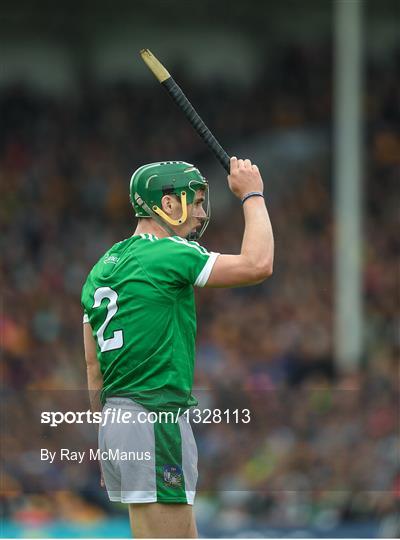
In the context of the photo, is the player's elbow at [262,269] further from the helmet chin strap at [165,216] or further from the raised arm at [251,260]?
the helmet chin strap at [165,216]

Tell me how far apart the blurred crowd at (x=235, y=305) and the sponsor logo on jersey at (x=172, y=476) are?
3153 millimetres

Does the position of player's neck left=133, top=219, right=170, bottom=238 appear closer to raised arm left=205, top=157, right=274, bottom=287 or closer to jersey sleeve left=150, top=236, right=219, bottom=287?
jersey sleeve left=150, top=236, right=219, bottom=287

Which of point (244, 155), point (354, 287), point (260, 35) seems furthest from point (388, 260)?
point (260, 35)

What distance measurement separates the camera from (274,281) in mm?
11234

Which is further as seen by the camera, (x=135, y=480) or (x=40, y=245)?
(x=40, y=245)

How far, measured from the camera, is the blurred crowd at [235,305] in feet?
28.9

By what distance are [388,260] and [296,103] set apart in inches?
83.7

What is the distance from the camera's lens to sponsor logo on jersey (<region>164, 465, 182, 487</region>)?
3684 mm

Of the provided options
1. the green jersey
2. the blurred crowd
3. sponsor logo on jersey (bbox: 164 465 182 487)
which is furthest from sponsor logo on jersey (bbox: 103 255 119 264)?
the blurred crowd

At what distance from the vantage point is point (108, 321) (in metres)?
3.76

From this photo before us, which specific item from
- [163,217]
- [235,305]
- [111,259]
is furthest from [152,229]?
[235,305]

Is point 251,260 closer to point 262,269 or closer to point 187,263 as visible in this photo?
point 262,269

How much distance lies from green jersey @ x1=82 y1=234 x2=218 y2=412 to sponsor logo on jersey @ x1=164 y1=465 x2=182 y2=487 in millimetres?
180

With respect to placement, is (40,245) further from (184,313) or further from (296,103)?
(184,313)
